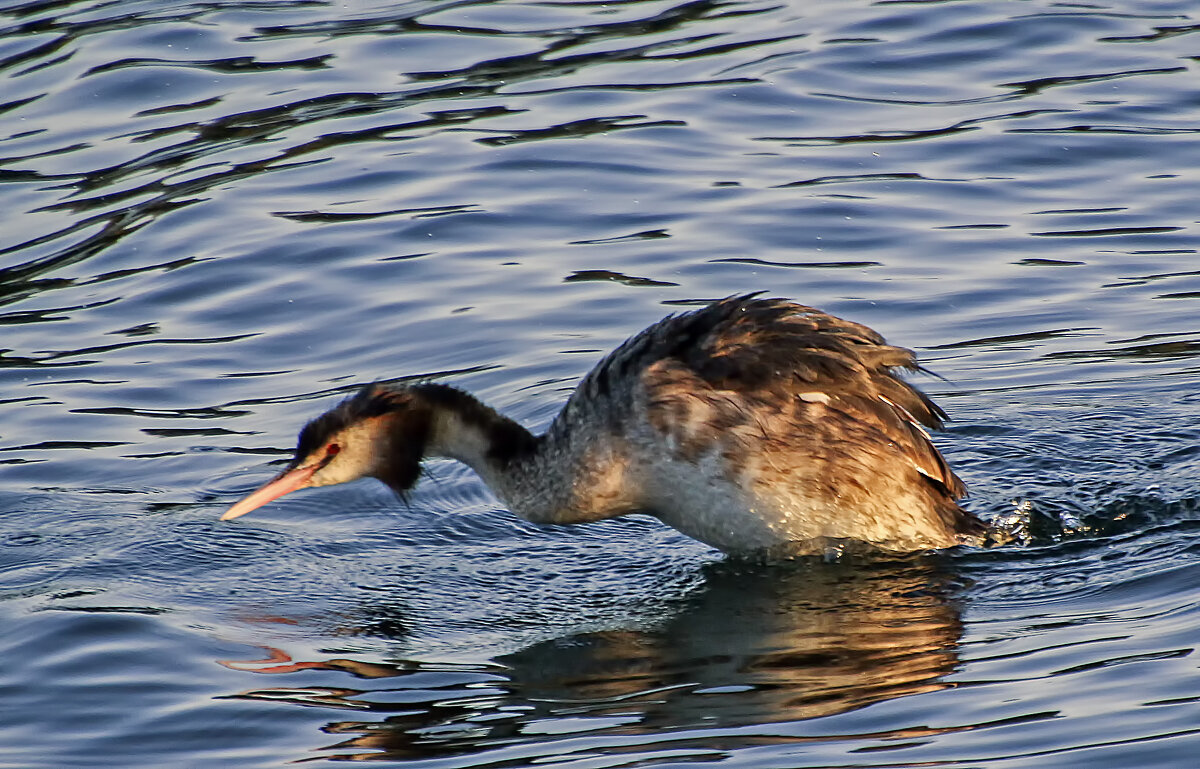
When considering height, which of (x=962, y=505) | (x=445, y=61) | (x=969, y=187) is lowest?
(x=962, y=505)

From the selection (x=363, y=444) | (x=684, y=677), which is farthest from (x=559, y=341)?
(x=684, y=677)

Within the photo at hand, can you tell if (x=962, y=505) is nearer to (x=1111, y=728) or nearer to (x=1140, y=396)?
(x=1140, y=396)

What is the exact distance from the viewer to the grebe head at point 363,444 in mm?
7859

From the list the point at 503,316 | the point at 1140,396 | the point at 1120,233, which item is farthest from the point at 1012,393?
the point at 503,316

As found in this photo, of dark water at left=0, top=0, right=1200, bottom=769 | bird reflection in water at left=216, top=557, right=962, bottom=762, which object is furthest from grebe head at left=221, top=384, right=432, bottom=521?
bird reflection in water at left=216, top=557, right=962, bottom=762

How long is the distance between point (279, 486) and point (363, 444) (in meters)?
0.39

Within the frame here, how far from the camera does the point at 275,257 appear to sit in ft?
37.3

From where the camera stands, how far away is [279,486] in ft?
25.8

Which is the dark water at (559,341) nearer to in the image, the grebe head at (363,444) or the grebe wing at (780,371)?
the grebe head at (363,444)

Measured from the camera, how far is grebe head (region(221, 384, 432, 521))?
7.86m

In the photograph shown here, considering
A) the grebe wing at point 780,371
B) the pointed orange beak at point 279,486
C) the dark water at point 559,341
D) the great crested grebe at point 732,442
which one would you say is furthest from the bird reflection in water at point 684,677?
the pointed orange beak at point 279,486

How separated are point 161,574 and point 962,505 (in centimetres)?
342

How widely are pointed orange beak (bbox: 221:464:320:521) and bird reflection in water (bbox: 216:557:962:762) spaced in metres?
0.86

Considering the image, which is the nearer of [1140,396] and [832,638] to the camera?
[832,638]
